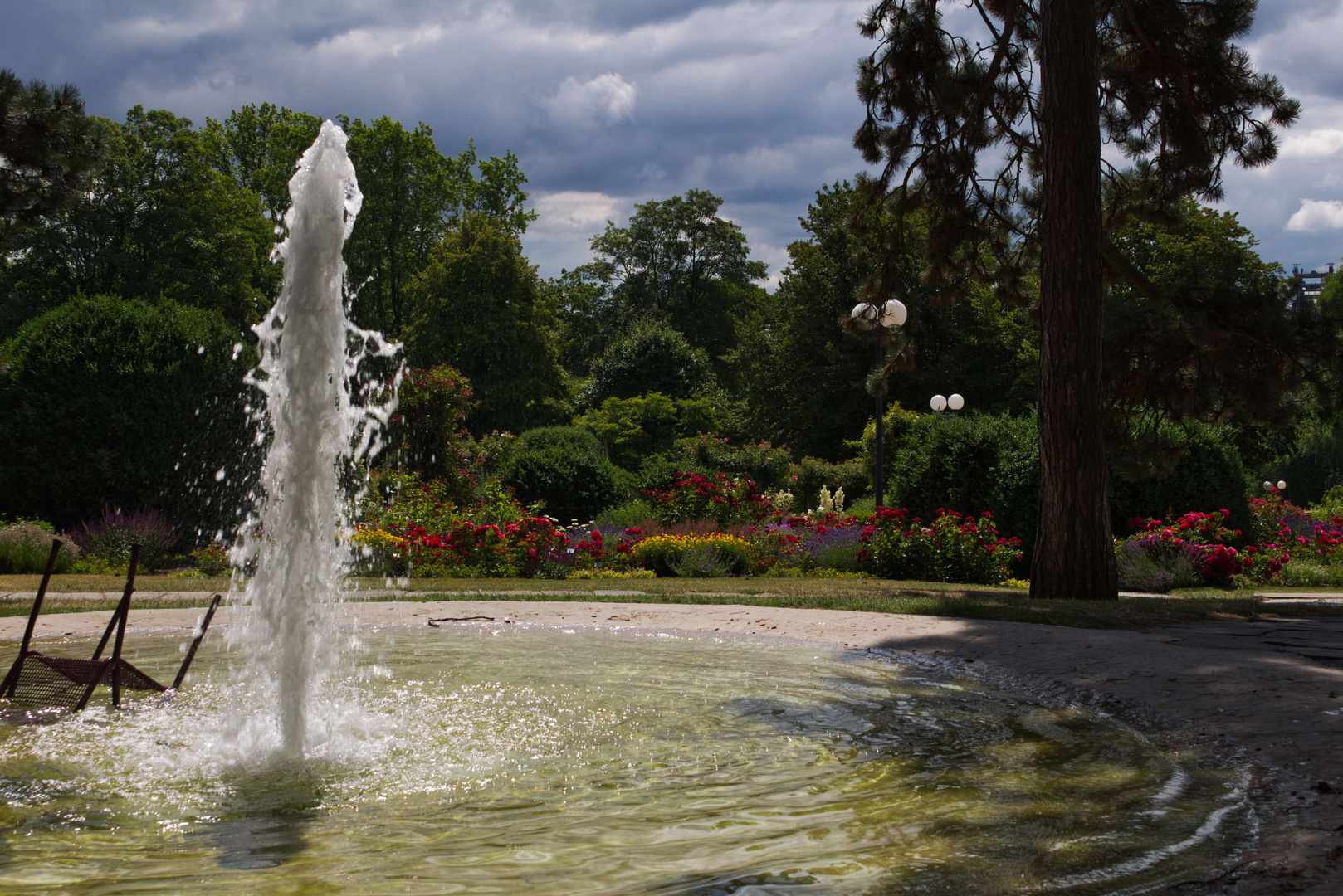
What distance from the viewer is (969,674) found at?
5773mm

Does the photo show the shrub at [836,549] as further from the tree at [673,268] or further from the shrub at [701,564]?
the tree at [673,268]

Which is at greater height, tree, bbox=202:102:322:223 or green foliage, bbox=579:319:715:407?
tree, bbox=202:102:322:223

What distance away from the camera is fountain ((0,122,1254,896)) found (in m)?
2.66

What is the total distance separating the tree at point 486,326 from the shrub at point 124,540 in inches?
896

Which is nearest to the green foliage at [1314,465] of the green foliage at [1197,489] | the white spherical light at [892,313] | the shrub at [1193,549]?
the green foliage at [1197,489]

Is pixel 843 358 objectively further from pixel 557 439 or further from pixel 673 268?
pixel 673 268

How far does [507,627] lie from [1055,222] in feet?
24.2

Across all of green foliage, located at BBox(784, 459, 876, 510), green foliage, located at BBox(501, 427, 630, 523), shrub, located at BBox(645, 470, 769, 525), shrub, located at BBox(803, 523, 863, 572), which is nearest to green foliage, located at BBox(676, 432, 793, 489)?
green foliage, located at BBox(784, 459, 876, 510)

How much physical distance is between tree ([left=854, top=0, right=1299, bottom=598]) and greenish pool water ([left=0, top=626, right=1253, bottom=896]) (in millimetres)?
5251

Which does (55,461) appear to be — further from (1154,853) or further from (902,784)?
(1154,853)

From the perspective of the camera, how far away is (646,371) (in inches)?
1555

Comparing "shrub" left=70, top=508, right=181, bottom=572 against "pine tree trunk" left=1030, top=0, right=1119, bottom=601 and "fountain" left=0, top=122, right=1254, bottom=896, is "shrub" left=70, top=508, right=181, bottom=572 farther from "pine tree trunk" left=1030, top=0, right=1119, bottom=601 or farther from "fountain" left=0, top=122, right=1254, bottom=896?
"pine tree trunk" left=1030, top=0, right=1119, bottom=601

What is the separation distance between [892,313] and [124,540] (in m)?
12.1

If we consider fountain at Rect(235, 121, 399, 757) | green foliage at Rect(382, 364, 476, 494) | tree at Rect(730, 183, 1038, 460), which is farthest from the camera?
tree at Rect(730, 183, 1038, 460)
